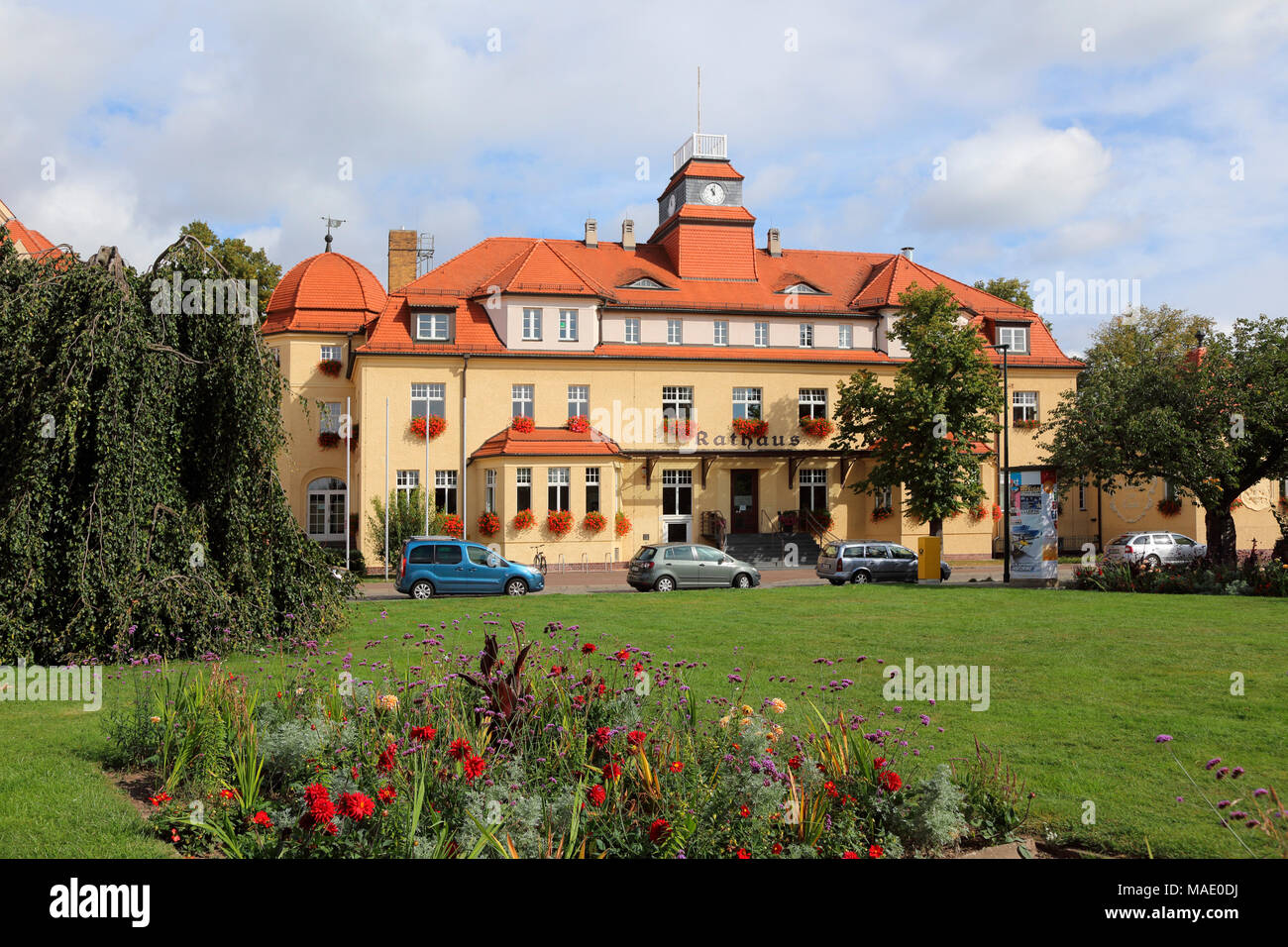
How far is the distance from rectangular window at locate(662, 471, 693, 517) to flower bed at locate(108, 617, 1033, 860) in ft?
102

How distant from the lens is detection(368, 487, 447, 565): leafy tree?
1348 inches

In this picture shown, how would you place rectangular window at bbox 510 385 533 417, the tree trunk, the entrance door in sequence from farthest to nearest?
the entrance door < rectangular window at bbox 510 385 533 417 < the tree trunk

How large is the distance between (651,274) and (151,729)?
3576cm

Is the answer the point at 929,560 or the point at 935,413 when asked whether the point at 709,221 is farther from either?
the point at 929,560

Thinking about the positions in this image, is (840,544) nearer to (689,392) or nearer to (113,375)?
(689,392)

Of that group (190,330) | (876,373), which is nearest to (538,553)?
(876,373)

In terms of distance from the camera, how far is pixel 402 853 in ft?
16.3

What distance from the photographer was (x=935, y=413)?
34781mm

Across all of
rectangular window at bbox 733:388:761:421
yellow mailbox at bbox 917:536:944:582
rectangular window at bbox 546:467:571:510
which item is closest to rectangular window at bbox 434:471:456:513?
rectangular window at bbox 546:467:571:510

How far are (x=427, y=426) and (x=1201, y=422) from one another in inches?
1027

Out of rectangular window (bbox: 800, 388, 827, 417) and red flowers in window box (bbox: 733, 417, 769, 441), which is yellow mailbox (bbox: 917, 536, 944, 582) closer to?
red flowers in window box (bbox: 733, 417, 769, 441)

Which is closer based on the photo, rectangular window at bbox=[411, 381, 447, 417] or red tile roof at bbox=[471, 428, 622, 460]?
red tile roof at bbox=[471, 428, 622, 460]

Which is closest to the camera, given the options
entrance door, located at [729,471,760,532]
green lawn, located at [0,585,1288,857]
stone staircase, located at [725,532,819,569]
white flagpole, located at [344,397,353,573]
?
green lawn, located at [0,585,1288,857]

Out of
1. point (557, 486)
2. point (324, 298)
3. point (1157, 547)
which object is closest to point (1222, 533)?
point (1157, 547)
